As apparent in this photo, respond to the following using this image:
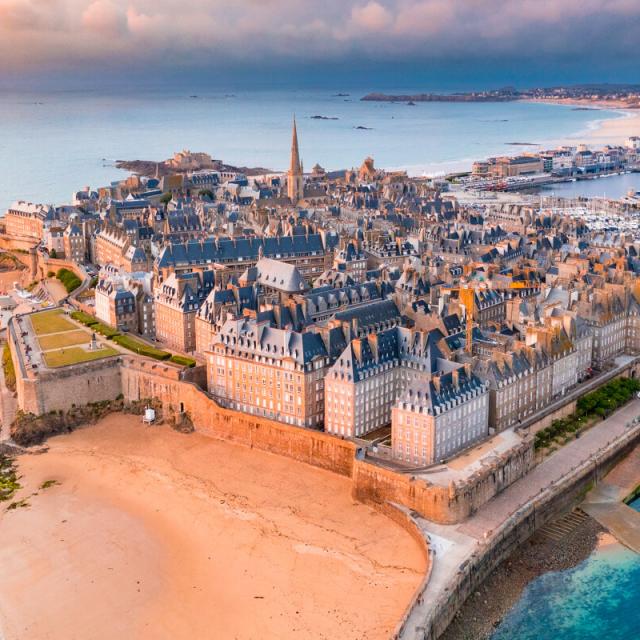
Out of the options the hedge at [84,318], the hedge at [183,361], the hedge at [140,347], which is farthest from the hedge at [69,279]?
the hedge at [183,361]

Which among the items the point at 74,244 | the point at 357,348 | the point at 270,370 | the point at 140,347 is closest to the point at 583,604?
the point at 357,348

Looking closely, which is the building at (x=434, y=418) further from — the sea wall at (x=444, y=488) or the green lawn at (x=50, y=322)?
the green lawn at (x=50, y=322)

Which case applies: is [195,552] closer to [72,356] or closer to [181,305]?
[72,356]

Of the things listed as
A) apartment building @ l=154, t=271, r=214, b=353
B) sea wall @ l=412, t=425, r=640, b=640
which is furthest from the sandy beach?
apartment building @ l=154, t=271, r=214, b=353

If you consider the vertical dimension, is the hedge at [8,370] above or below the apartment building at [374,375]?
below

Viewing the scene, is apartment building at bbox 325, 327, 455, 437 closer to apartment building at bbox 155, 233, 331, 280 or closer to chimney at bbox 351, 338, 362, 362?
chimney at bbox 351, 338, 362, 362

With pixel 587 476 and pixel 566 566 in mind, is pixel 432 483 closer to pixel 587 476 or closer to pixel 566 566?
pixel 566 566
